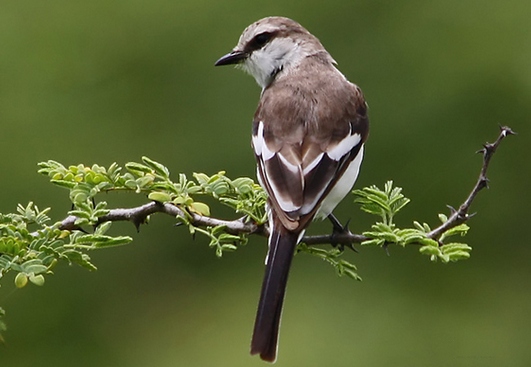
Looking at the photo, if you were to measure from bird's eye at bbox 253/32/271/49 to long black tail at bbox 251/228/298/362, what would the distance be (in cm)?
217

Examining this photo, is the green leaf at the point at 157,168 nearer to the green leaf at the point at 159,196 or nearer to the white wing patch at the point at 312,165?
the green leaf at the point at 159,196

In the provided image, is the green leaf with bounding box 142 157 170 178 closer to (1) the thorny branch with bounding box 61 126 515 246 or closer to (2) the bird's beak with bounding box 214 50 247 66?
(1) the thorny branch with bounding box 61 126 515 246

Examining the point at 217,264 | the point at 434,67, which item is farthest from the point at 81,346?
the point at 434,67

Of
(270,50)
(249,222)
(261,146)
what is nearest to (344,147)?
(261,146)

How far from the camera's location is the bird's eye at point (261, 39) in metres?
7.29

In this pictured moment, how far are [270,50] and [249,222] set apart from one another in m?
2.02

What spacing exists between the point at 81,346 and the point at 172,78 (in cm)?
393

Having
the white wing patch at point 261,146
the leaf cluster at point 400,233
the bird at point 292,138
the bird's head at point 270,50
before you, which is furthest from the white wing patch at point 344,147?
the bird's head at point 270,50

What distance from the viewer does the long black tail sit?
5.11 m

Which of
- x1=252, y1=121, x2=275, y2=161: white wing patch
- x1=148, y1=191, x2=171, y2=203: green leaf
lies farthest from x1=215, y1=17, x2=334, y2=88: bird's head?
x1=148, y1=191, x2=171, y2=203: green leaf

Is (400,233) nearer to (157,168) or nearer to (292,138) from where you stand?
(157,168)

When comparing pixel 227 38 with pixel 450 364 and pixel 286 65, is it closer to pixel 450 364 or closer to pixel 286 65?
pixel 450 364

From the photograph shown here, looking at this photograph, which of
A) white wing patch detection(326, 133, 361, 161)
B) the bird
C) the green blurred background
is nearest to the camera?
the bird

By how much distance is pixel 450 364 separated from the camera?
1176 centimetres
